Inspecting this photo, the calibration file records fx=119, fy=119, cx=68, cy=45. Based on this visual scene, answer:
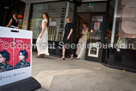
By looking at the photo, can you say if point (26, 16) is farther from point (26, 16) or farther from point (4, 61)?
point (4, 61)

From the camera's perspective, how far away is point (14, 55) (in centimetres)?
144

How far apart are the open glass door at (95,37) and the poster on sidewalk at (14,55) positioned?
383 centimetres

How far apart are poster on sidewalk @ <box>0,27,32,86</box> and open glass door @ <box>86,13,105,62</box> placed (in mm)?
3834

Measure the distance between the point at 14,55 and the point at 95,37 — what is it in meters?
4.25

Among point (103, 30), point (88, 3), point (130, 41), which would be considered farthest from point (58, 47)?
point (130, 41)

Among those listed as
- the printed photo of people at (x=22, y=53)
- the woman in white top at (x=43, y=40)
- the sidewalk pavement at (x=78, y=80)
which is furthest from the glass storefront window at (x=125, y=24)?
the printed photo of people at (x=22, y=53)

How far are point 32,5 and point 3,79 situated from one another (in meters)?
6.13

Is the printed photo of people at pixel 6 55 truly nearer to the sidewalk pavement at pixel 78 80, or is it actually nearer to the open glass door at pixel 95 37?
the sidewalk pavement at pixel 78 80

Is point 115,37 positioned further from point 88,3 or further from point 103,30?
point 88,3

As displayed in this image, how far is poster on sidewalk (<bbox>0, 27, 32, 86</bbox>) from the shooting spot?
1307mm

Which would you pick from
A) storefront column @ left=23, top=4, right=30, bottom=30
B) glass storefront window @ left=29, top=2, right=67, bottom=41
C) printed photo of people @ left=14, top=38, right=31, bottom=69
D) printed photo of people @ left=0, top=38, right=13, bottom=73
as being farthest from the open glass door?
printed photo of people @ left=0, top=38, right=13, bottom=73

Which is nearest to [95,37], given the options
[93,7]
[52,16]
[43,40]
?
[93,7]

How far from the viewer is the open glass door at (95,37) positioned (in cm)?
502

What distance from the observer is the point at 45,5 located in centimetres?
627
